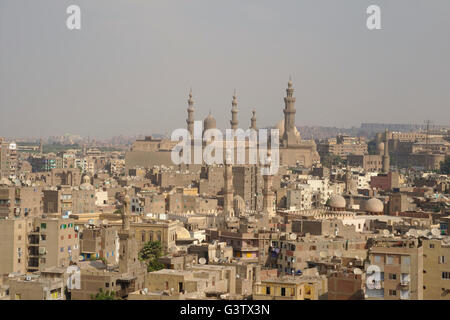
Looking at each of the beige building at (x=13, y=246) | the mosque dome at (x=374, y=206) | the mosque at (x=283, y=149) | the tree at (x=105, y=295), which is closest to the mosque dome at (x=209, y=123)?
the mosque at (x=283, y=149)

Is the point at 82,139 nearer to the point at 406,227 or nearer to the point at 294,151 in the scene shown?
the point at 294,151

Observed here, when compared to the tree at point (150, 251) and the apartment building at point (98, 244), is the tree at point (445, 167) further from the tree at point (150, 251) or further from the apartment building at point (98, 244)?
the apartment building at point (98, 244)

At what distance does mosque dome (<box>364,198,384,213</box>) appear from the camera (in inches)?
1288

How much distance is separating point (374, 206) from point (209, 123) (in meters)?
26.4

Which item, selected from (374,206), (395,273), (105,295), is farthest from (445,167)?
(105,295)

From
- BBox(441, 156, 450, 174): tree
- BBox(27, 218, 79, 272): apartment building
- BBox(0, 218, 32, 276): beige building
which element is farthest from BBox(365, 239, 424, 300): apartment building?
BBox(441, 156, 450, 174): tree

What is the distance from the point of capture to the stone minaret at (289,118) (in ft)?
196

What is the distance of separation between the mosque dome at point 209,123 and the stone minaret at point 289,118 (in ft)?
18.1

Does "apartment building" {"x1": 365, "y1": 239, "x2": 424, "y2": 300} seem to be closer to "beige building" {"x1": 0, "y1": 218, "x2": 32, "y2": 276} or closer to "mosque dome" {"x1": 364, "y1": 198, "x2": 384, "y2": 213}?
"beige building" {"x1": 0, "y1": 218, "x2": 32, "y2": 276}

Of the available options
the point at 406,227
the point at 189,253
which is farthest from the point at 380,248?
the point at 406,227

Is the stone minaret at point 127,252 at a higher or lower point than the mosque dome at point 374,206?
higher

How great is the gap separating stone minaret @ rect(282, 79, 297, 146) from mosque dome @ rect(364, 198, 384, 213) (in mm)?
25849

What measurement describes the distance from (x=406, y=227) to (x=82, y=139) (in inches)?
4374

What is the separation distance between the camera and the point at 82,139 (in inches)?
5241
